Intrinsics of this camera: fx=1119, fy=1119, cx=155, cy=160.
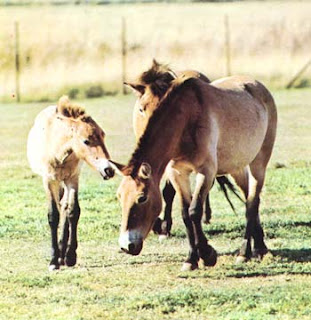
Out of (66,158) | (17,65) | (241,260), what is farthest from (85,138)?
(17,65)

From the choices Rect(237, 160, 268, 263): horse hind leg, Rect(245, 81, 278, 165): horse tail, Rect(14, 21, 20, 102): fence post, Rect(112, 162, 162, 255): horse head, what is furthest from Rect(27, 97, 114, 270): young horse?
Rect(14, 21, 20, 102): fence post

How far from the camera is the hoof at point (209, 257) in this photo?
9.99 metres

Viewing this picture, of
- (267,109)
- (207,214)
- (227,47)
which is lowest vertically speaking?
(227,47)

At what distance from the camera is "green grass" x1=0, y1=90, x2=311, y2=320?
853 centimetres

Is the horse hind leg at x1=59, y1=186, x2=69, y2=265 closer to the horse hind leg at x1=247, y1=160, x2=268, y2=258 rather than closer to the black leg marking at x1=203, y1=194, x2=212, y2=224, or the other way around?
the horse hind leg at x1=247, y1=160, x2=268, y2=258

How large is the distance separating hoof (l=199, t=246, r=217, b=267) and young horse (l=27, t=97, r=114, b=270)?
109cm

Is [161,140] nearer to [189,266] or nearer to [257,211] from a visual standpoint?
[189,266]

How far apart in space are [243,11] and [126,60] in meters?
5.06

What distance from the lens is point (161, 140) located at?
31.4 feet

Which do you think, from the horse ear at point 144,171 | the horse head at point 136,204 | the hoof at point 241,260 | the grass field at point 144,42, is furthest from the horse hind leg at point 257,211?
the grass field at point 144,42

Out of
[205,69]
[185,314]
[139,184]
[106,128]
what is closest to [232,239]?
[139,184]

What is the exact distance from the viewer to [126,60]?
33.1 metres

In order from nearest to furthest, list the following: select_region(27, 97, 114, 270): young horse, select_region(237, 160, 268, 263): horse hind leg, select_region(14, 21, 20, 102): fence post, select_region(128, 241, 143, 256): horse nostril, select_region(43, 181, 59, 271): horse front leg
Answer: select_region(128, 241, 143, 256): horse nostril → select_region(27, 97, 114, 270): young horse → select_region(43, 181, 59, 271): horse front leg → select_region(237, 160, 268, 263): horse hind leg → select_region(14, 21, 20, 102): fence post

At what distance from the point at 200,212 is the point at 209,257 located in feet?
1.36
